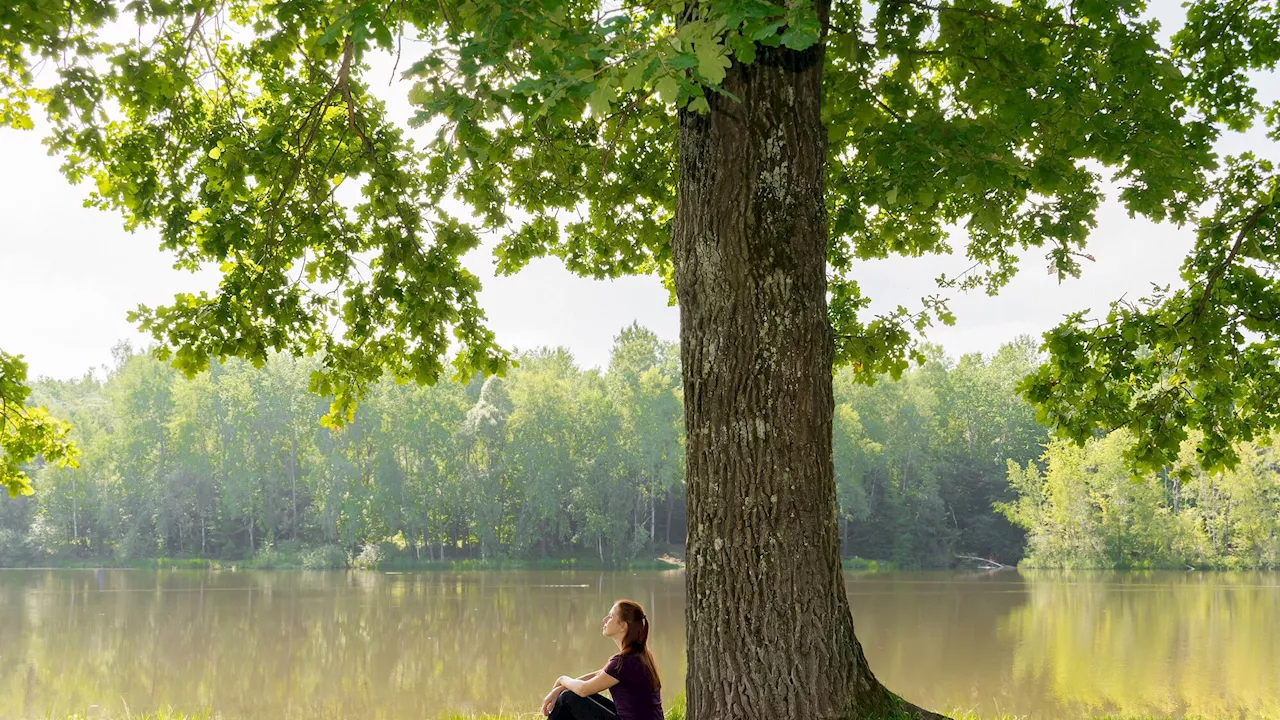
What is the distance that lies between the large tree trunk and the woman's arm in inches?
31.5

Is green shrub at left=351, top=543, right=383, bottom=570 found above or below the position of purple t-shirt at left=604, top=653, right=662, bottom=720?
below

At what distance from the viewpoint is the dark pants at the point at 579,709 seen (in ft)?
19.2

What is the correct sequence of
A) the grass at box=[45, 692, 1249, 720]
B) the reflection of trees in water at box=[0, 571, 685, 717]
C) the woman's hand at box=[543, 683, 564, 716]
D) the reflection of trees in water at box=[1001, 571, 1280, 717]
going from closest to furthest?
the woman's hand at box=[543, 683, 564, 716] → the grass at box=[45, 692, 1249, 720] → the reflection of trees in water at box=[1001, 571, 1280, 717] → the reflection of trees in water at box=[0, 571, 685, 717]

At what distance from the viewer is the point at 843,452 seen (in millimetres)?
50562

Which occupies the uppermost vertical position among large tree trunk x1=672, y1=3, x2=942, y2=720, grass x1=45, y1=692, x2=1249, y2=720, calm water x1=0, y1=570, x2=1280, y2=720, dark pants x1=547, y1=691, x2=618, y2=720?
large tree trunk x1=672, y1=3, x2=942, y2=720

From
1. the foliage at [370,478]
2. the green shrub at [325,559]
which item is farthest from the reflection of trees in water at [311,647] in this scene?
the foliage at [370,478]

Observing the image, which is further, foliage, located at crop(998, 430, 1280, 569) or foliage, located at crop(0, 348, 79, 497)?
foliage, located at crop(998, 430, 1280, 569)

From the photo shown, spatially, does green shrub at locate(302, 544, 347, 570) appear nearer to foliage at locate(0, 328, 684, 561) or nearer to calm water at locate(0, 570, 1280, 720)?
foliage at locate(0, 328, 684, 561)

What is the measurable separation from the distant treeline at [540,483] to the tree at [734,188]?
1566 inches

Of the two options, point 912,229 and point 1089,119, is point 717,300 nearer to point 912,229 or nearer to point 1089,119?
point 1089,119

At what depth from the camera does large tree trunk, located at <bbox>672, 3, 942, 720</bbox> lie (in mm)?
4695

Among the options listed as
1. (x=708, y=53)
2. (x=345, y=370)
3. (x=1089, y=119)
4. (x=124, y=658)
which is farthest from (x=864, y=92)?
(x=124, y=658)

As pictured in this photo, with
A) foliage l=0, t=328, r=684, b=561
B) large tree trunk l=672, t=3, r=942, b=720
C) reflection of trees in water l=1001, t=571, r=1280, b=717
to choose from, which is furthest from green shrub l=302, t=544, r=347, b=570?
large tree trunk l=672, t=3, r=942, b=720

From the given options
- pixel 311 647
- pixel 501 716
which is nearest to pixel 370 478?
pixel 311 647
